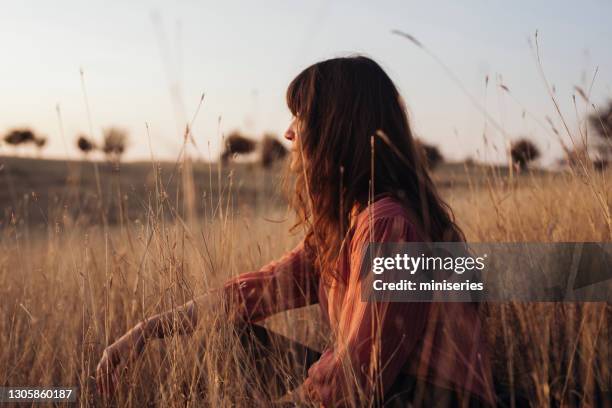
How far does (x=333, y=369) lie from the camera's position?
128 centimetres

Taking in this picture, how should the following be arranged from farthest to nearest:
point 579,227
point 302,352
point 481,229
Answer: point 481,229 → point 579,227 → point 302,352

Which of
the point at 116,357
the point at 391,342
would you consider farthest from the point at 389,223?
the point at 116,357

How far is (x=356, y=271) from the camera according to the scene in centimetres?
133

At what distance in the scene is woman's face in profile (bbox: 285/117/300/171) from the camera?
155 cm

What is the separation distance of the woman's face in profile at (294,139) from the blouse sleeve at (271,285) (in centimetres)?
32

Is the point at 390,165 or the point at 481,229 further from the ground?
the point at 390,165

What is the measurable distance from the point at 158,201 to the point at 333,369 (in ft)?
2.15

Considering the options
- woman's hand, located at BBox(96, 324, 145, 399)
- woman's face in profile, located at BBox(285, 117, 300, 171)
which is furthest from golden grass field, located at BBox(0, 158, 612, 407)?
woman's face in profile, located at BBox(285, 117, 300, 171)

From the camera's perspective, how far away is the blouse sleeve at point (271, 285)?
175cm

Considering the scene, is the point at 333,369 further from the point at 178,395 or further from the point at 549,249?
the point at 549,249

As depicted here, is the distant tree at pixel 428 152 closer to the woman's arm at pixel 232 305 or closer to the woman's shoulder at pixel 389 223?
the woman's shoulder at pixel 389 223

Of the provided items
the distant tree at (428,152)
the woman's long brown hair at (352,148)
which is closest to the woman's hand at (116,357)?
the woman's long brown hair at (352,148)

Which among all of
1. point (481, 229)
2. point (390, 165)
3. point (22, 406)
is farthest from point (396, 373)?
point (481, 229)

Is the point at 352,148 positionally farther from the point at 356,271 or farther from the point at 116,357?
the point at 116,357
